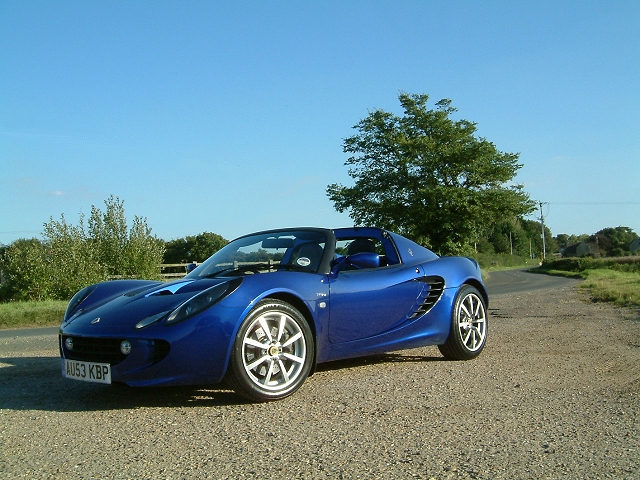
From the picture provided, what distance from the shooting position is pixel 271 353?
4.66m

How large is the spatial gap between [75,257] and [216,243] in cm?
5073

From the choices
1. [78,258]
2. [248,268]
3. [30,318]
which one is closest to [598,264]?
[78,258]

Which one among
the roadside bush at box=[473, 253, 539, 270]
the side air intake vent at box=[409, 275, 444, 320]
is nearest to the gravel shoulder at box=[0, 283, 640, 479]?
the side air intake vent at box=[409, 275, 444, 320]

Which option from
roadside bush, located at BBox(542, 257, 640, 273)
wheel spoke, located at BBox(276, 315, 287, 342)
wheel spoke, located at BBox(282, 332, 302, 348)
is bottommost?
roadside bush, located at BBox(542, 257, 640, 273)

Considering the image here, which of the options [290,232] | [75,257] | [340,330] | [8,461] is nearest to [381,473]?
[8,461]

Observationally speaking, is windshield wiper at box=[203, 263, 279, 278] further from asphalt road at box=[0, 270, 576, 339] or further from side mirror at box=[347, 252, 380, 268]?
asphalt road at box=[0, 270, 576, 339]

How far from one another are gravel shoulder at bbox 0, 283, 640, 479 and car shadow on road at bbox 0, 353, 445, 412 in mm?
16

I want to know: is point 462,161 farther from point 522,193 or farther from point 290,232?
point 290,232

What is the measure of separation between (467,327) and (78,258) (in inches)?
1009

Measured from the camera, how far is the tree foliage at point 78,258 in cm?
2819

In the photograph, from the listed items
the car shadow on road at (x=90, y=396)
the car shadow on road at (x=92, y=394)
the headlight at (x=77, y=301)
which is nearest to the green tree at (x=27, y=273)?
the car shadow on road at (x=92, y=394)

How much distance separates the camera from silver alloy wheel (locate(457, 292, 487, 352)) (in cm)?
639

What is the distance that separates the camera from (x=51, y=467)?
125 inches

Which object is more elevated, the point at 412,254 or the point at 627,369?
the point at 412,254
